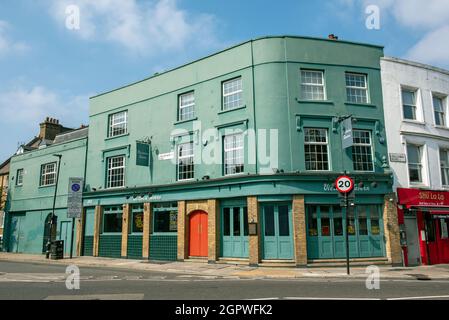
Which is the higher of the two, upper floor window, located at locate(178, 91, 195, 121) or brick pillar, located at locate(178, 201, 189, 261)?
upper floor window, located at locate(178, 91, 195, 121)

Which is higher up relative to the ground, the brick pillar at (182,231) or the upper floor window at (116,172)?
the upper floor window at (116,172)

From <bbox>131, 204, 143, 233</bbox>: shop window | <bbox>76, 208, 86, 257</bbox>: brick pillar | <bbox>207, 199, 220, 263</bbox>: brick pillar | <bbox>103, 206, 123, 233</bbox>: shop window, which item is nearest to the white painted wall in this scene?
<bbox>207, 199, 220, 263</bbox>: brick pillar

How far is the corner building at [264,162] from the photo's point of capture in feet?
56.6

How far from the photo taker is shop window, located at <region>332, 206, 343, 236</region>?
17328mm

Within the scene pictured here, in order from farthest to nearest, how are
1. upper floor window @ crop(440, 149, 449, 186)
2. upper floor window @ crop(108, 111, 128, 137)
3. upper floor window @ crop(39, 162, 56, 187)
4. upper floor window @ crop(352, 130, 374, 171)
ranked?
upper floor window @ crop(39, 162, 56, 187) < upper floor window @ crop(108, 111, 128, 137) < upper floor window @ crop(440, 149, 449, 186) < upper floor window @ crop(352, 130, 374, 171)

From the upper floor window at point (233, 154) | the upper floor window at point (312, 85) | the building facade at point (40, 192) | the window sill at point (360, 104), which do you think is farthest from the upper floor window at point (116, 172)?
the window sill at point (360, 104)

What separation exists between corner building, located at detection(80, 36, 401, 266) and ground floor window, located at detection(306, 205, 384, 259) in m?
0.05

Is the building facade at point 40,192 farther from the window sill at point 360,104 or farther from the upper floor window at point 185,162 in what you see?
the window sill at point 360,104

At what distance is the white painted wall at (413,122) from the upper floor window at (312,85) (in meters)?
3.35

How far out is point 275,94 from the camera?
1827 cm

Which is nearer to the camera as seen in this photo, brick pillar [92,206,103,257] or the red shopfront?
the red shopfront

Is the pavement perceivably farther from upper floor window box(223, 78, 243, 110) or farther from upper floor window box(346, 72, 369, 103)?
upper floor window box(346, 72, 369, 103)

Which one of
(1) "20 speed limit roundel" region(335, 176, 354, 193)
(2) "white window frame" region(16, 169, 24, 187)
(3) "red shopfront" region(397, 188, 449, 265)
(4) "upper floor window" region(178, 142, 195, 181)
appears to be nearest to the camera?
(1) "20 speed limit roundel" region(335, 176, 354, 193)

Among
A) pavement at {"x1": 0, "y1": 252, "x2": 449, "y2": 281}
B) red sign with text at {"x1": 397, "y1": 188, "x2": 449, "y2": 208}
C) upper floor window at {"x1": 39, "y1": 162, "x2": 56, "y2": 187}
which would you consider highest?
upper floor window at {"x1": 39, "y1": 162, "x2": 56, "y2": 187}
